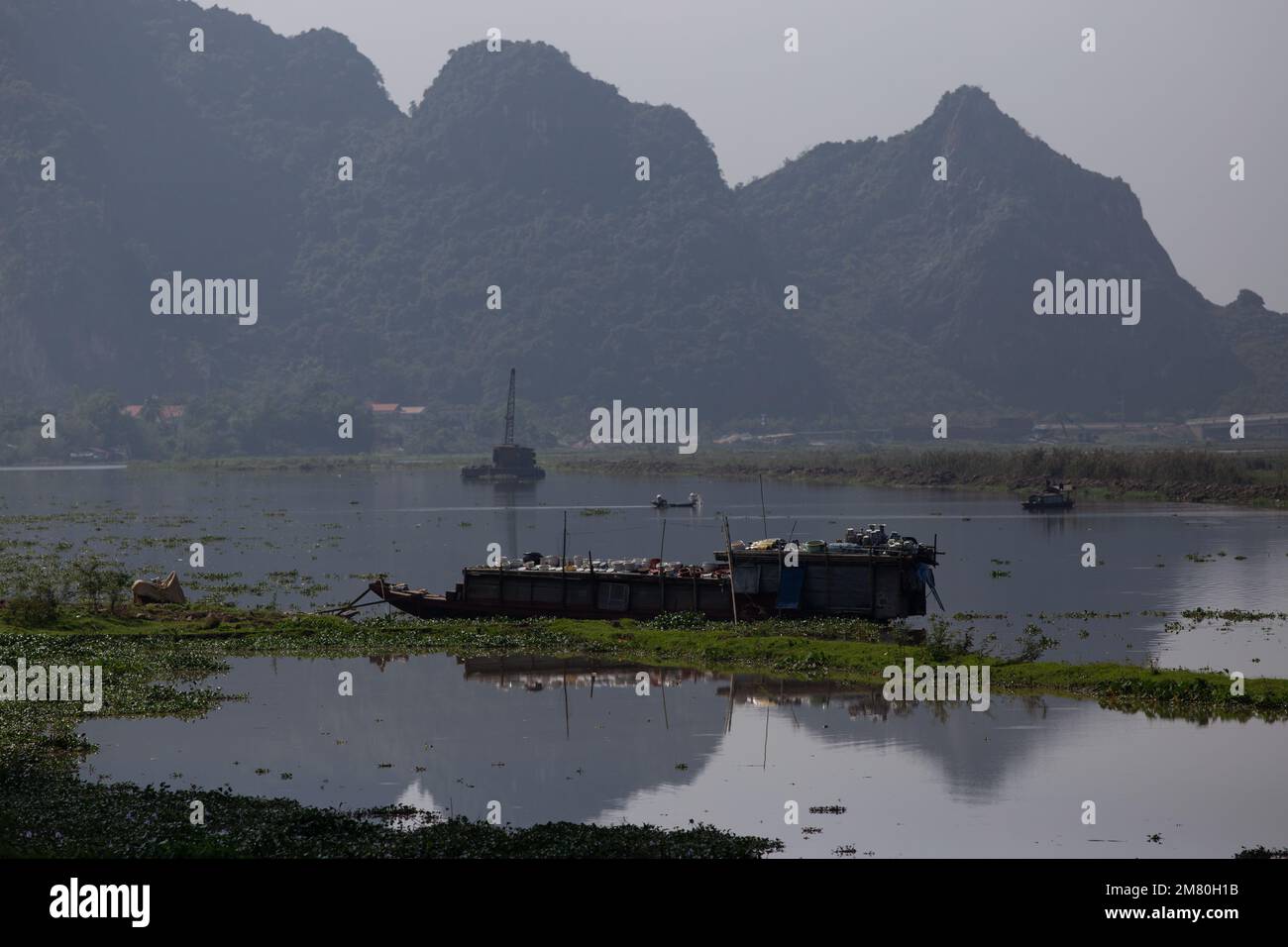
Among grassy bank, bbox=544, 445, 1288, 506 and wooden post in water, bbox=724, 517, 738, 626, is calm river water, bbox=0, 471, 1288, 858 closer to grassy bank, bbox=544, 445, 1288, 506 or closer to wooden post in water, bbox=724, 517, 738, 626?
wooden post in water, bbox=724, 517, 738, 626

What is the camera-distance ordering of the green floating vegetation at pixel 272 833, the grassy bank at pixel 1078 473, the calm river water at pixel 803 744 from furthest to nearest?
1. the grassy bank at pixel 1078 473
2. the calm river water at pixel 803 744
3. the green floating vegetation at pixel 272 833

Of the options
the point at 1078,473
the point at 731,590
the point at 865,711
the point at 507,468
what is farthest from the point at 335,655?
the point at 507,468

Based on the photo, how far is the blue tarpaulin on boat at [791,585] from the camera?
1795 inches

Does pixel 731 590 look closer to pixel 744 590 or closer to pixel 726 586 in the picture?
pixel 726 586

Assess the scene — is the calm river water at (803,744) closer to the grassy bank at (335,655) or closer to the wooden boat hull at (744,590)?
the grassy bank at (335,655)

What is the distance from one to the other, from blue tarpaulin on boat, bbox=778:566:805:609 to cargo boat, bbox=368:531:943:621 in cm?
3

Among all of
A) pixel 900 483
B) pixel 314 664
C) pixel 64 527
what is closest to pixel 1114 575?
pixel 314 664

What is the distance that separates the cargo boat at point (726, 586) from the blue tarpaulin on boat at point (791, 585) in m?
0.03

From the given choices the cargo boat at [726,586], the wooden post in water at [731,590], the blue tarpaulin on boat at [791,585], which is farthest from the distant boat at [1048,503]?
the wooden post in water at [731,590]

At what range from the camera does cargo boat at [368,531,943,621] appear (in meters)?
45.5

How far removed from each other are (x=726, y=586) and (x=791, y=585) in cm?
188

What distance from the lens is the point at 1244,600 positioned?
5519 cm

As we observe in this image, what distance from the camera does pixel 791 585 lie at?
45.8m
